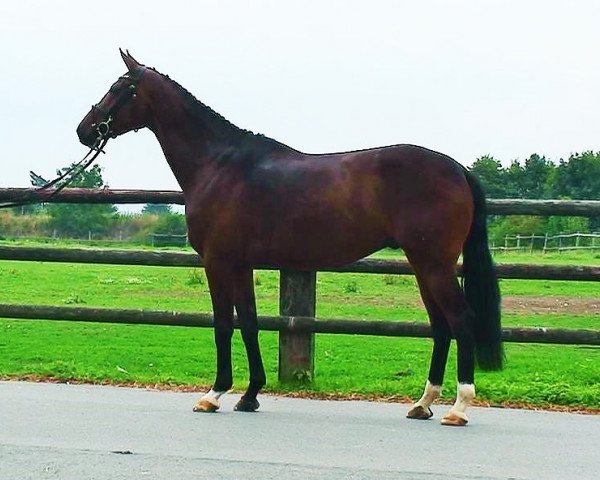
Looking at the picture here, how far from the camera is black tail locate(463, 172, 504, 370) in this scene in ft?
19.1

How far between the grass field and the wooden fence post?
0.42 ft

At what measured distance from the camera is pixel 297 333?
6828 mm

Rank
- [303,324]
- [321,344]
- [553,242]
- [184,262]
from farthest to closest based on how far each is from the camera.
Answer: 1. [553,242]
2. [321,344]
3. [184,262]
4. [303,324]

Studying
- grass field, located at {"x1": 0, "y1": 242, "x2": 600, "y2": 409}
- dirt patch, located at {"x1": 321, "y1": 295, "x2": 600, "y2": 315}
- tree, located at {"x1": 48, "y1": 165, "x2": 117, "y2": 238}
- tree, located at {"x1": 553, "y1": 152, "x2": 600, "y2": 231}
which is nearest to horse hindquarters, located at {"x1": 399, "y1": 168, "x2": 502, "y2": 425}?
grass field, located at {"x1": 0, "y1": 242, "x2": 600, "y2": 409}

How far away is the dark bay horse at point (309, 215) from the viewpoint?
18.4 ft

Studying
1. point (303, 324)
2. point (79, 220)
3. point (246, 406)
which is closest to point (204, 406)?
point (246, 406)

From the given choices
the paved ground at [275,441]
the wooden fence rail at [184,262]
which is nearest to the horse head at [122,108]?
the wooden fence rail at [184,262]

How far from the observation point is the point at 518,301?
1861cm

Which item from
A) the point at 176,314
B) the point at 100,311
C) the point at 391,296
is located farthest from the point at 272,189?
the point at 391,296

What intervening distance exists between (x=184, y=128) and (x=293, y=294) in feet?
4.81

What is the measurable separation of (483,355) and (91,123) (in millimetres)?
3023

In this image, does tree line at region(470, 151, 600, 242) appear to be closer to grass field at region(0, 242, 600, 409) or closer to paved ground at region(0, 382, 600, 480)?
Answer: grass field at region(0, 242, 600, 409)

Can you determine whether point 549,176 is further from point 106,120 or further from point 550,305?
point 106,120

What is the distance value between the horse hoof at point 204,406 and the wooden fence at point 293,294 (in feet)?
3.14
